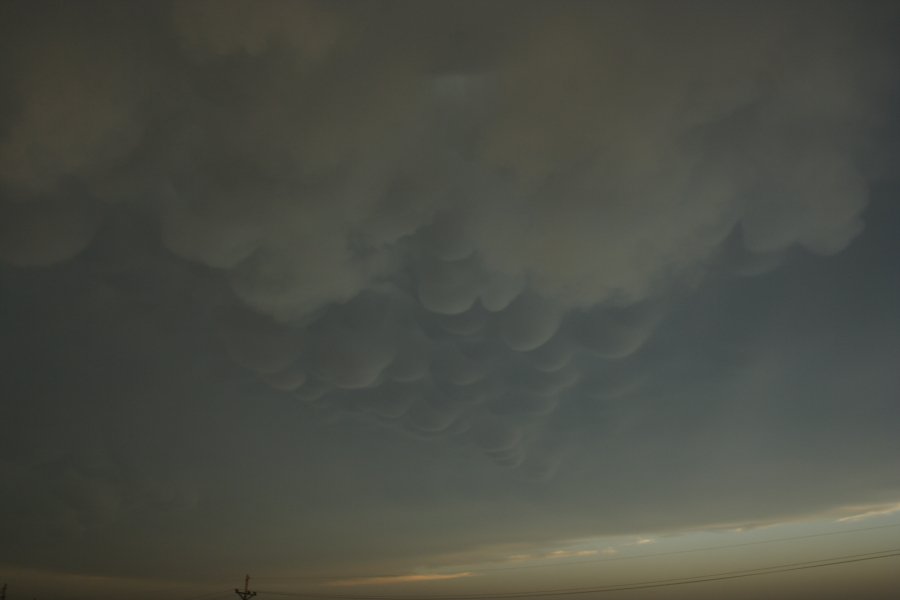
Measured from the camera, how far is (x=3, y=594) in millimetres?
107562

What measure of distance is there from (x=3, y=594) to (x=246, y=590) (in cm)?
8075

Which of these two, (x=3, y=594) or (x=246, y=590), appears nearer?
(x=246, y=590)

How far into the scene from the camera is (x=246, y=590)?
64.9 m
